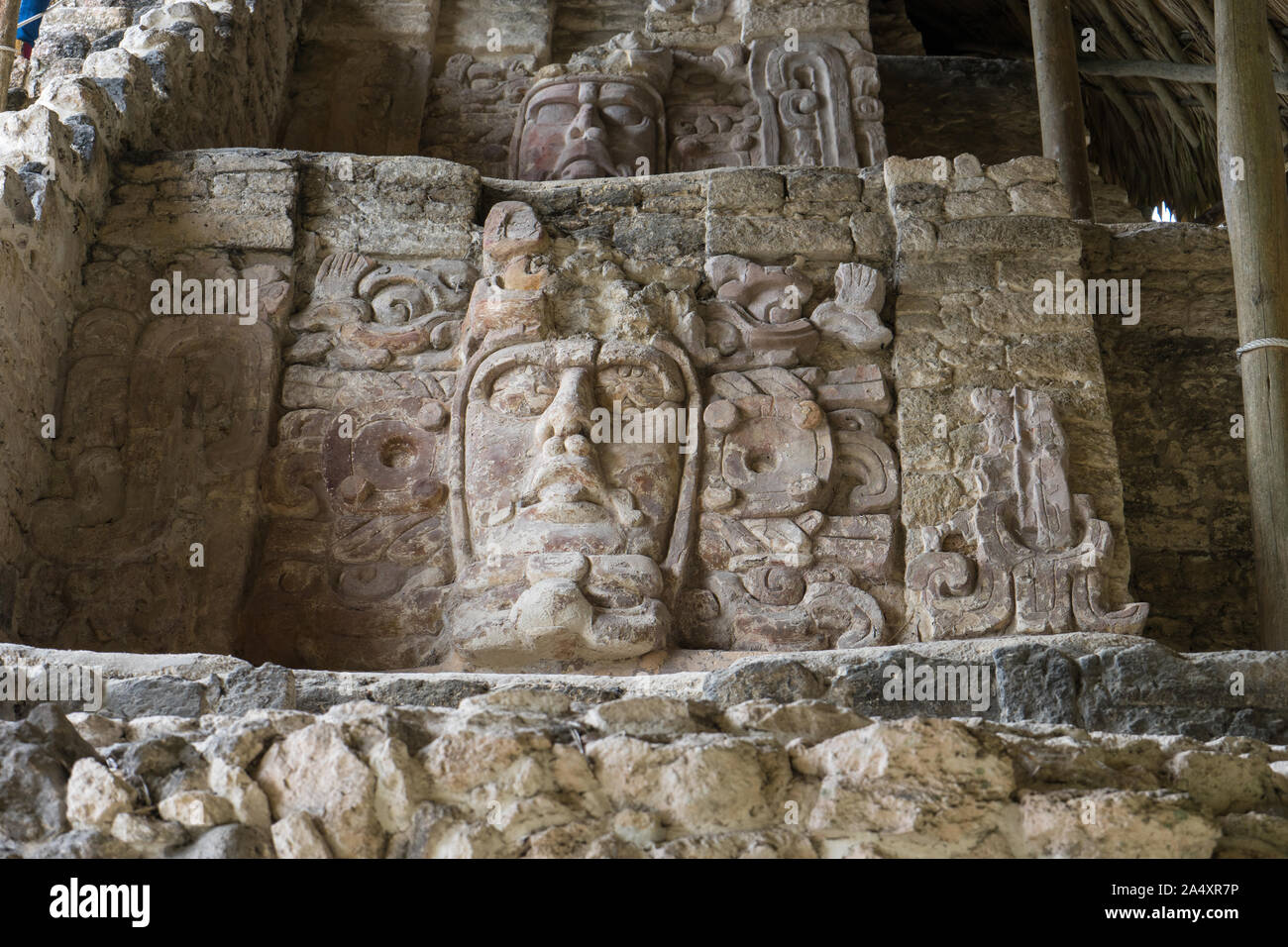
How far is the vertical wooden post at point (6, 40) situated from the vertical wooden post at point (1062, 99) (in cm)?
429

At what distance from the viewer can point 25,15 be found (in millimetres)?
7316

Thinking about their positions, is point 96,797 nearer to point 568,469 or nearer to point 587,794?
point 587,794

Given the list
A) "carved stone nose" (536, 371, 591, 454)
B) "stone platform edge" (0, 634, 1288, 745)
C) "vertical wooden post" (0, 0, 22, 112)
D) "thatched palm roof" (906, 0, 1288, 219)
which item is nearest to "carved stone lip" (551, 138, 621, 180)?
"carved stone nose" (536, 371, 591, 454)

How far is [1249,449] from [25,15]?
5.86 m

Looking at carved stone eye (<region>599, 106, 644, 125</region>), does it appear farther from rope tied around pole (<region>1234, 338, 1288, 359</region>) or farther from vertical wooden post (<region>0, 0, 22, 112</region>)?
rope tied around pole (<region>1234, 338, 1288, 359</region>)

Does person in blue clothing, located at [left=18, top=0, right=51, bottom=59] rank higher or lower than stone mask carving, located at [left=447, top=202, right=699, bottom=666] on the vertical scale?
higher

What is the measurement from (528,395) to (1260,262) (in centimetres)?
260

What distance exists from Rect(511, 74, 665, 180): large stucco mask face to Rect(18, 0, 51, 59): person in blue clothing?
2.34 metres

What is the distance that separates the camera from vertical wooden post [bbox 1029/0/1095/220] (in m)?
6.69

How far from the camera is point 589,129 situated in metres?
7.29

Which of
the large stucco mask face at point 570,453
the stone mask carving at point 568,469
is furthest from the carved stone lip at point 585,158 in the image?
the large stucco mask face at point 570,453

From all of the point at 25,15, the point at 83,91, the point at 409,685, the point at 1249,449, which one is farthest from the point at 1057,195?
the point at 25,15

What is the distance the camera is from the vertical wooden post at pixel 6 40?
582 cm

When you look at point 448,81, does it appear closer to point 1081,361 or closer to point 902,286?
point 902,286
